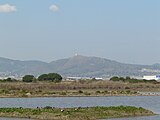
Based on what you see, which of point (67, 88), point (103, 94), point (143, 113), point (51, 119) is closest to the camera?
point (51, 119)

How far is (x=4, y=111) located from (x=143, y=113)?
52.1 ft

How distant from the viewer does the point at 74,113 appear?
4934 centimetres

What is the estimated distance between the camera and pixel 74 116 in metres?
47.8

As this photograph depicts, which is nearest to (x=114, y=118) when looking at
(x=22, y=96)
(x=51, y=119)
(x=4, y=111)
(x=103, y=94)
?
(x=51, y=119)

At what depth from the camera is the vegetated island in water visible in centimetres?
4823

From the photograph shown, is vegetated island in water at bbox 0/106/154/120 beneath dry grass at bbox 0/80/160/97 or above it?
beneath

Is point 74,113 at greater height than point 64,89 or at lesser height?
lesser

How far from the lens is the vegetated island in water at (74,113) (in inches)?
1899

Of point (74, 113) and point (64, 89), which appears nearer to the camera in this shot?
point (74, 113)

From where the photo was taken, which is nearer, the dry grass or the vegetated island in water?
the vegetated island in water

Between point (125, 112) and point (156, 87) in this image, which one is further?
point (156, 87)

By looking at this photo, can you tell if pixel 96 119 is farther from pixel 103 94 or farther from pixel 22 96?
pixel 103 94

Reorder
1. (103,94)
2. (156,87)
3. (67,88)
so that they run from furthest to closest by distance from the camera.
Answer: (156,87)
(67,88)
(103,94)

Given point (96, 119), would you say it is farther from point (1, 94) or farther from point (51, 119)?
point (1, 94)
